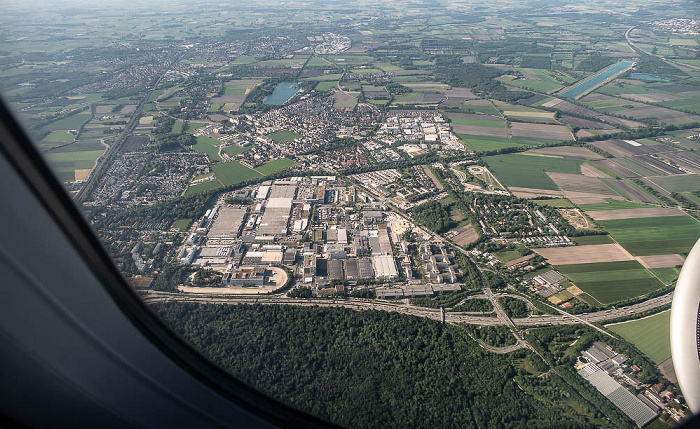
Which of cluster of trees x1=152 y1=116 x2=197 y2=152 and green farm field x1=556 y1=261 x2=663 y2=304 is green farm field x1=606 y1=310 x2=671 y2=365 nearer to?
green farm field x1=556 y1=261 x2=663 y2=304

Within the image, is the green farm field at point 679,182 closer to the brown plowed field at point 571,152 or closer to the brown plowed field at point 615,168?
the brown plowed field at point 615,168

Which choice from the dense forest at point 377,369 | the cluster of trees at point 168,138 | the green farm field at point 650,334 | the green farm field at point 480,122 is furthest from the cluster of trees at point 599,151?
the cluster of trees at point 168,138

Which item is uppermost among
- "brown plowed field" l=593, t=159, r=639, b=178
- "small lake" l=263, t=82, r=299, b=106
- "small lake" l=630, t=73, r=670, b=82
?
Result: "small lake" l=630, t=73, r=670, b=82

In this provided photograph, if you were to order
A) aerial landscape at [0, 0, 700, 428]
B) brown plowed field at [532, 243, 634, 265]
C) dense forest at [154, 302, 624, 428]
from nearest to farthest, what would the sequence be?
1. dense forest at [154, 302, 624, 428]
2. aerial landscape at [0, 0, 700, 428]
3. brown plowed field at [532, 243, 634, 265]

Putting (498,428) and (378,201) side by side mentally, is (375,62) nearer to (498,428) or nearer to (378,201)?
(378,201)

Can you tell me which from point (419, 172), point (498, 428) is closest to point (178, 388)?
point (498, 428)

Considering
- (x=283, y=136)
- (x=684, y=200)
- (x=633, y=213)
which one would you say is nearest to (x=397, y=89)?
(x=283, y=136)

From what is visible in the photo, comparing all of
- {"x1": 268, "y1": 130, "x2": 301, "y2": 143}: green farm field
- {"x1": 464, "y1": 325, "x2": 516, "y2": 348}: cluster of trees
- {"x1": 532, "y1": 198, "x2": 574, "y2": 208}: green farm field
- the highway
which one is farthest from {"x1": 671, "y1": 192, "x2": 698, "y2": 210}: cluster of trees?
{"x1": 268, "y1": 130, "x2": 301, "y2": 143}: green farm field
